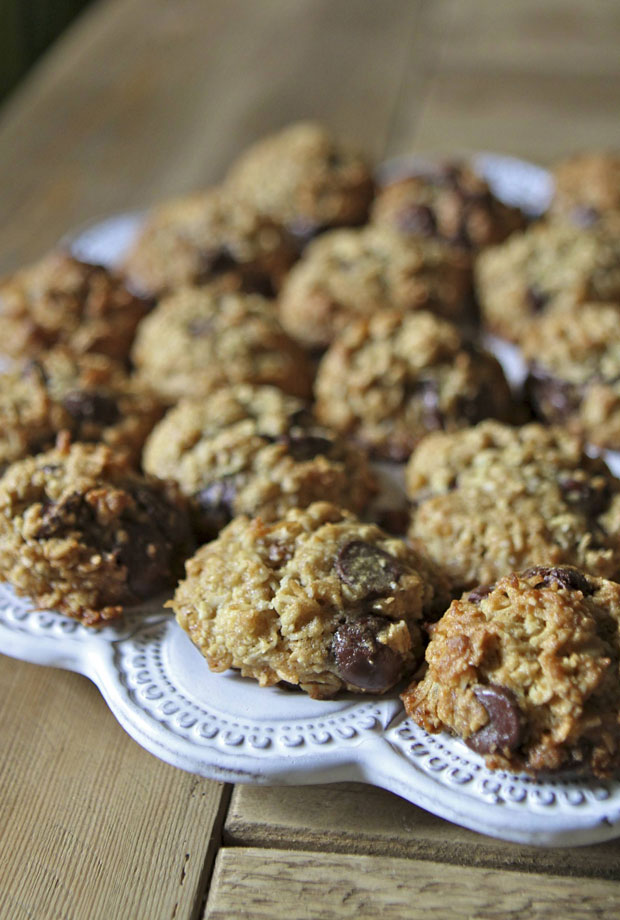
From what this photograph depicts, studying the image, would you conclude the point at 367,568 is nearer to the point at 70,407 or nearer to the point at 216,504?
the point at 216,504

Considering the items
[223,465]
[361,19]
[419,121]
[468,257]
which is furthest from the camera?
[361,19]

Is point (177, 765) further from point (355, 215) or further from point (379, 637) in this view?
point (355, 215)

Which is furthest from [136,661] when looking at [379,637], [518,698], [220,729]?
[518,698]

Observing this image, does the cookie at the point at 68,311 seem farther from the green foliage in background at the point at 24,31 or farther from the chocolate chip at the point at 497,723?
the green foliage in background at the point at 24,31

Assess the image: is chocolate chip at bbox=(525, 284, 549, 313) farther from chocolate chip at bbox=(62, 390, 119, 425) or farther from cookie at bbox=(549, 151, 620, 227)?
chocolate chip at bbox=(62, 390, 119, 425)

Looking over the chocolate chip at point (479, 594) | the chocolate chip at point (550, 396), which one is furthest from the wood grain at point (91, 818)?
the chocolate chip at point (550, 396)

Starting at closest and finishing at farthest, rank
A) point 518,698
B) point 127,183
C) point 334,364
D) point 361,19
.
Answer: point 518,698 → point 334,364 → point 127,183 → point 361,19

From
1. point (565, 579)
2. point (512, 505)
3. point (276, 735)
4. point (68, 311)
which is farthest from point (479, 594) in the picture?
point (68, 311)
